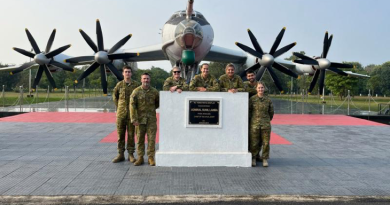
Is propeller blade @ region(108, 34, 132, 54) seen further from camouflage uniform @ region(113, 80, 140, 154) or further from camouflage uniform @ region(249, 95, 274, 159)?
camouflage uniform @ region(249, 95, 274, 159)

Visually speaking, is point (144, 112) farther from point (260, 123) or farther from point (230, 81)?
point (260, 123)

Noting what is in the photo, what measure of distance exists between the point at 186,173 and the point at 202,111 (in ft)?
4.20

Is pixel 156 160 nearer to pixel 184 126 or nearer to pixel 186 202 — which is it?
pixel 184 126

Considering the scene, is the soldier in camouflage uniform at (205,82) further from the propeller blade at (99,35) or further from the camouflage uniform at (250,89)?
the propeller blade at (99,35)

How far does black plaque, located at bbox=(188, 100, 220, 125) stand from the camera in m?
6.18

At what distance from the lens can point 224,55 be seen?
2203 centimetres

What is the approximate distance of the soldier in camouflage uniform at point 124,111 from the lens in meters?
6.55

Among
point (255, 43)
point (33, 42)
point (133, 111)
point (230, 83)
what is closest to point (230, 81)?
point (230, 83)

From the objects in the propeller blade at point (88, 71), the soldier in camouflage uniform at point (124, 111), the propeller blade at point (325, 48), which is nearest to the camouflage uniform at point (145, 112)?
the soldier in camouflage uniform at point (124, 111)

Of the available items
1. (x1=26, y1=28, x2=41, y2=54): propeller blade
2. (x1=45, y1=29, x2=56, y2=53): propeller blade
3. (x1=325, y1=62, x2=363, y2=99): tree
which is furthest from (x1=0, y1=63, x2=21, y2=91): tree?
(x1=325, y1=62, x2=363, y2=99): tree

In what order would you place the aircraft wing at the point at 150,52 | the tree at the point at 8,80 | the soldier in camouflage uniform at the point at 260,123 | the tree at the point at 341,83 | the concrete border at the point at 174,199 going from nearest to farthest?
the concrete border at the point at 174,199
the soldier in camouflage uniform at the point at 260,123
the aircraft wing at the point at 150,52
the tree at the point at 341,83
the tree at the point at 8,80

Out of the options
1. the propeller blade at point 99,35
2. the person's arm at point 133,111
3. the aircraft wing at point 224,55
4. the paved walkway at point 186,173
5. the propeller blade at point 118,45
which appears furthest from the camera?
the aircraft wing at point 224,55

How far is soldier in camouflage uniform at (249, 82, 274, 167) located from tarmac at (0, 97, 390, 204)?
0.42m

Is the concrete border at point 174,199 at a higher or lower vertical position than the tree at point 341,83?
lower
